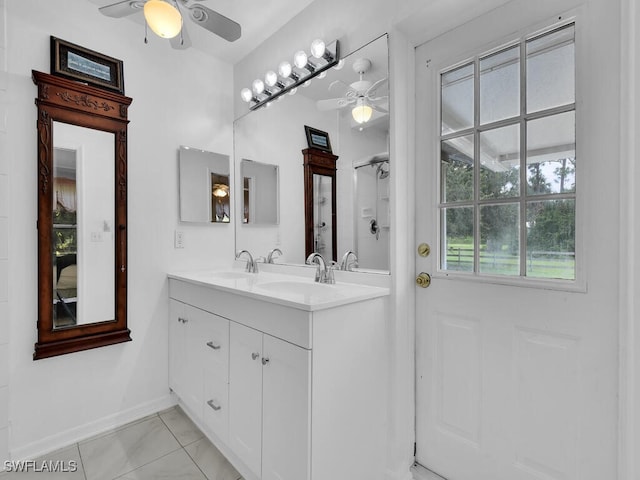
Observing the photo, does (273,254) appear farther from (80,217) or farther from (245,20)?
(245,20)

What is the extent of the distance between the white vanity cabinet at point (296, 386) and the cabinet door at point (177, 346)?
1.06ft

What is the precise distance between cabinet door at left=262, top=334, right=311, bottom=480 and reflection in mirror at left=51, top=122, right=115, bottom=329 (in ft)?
3.86

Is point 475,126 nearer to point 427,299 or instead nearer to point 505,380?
point 427,299

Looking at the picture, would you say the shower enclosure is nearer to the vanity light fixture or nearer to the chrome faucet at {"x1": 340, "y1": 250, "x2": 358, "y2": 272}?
the chrome faucet at {"x1": 340, "y1": 250, "x2": 358, "y2": 272}

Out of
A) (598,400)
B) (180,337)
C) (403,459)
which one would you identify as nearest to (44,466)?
(180,337)

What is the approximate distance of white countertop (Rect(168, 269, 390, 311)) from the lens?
121 cm

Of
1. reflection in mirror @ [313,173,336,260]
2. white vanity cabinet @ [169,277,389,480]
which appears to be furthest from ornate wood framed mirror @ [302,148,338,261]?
white vanity cabinet @ [169,277,389,480]

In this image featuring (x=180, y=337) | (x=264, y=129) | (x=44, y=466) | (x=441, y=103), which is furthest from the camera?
(x=264, y=129)

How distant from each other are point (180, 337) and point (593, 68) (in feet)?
7.56

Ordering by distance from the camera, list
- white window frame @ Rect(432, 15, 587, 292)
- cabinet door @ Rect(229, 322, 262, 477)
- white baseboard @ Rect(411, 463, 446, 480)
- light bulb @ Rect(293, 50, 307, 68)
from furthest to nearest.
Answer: light bulb @ Rect(293, 50, 307, 68) < white baseboard @ Rect(411, 463, 446, 480) < cabinet door @ Rect(229, 322, 262, 477) < white window frame @ Rect(432, 15, 587, 292)

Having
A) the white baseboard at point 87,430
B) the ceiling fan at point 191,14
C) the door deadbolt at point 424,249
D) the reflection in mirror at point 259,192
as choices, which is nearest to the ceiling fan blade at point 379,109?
the door deadbolt at point 424,249

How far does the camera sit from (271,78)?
2.08 meters

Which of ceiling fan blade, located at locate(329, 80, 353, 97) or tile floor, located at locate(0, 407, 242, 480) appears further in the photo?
ceiling fan blade, located at locate(329, 80, 353, 97)

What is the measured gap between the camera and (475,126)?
139 cm
